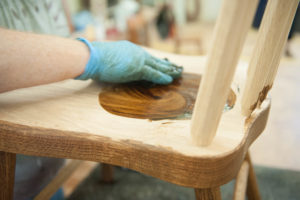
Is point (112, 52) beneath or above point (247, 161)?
above

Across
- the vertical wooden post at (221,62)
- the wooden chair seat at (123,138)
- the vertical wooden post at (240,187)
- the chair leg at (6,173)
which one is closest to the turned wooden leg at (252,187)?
the vertical wooden post at (240,187)

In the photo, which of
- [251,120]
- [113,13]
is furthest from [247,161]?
[113,13]

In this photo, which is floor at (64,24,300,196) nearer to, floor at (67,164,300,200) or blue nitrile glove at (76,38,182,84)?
floor at (67,164,300,200)

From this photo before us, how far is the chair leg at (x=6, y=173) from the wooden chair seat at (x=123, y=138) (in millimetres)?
75

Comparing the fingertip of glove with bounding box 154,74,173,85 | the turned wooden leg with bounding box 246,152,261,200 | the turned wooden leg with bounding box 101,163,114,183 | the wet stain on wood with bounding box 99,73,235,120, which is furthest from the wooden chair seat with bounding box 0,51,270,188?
the turned wooden leg with bounding box 101,163,114,183

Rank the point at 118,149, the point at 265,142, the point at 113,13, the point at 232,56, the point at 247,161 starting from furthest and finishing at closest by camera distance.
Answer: the point at 113,13 → the point at 265,142 → the point at 247,161 → the point at 118,149 → the point at 232,56

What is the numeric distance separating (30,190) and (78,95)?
17.1 inches

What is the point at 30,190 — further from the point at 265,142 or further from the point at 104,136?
the point at 265,142

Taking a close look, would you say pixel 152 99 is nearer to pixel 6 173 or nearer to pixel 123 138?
pixel 123 138

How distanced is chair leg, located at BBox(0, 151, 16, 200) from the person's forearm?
0.17 m

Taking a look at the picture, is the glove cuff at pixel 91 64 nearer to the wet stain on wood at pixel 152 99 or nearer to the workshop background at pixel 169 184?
the wet stain on wood at pixel 152 99

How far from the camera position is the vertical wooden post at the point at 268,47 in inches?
13.9

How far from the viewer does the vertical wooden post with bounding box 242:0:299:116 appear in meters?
0.35

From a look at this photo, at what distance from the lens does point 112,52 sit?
580mm
